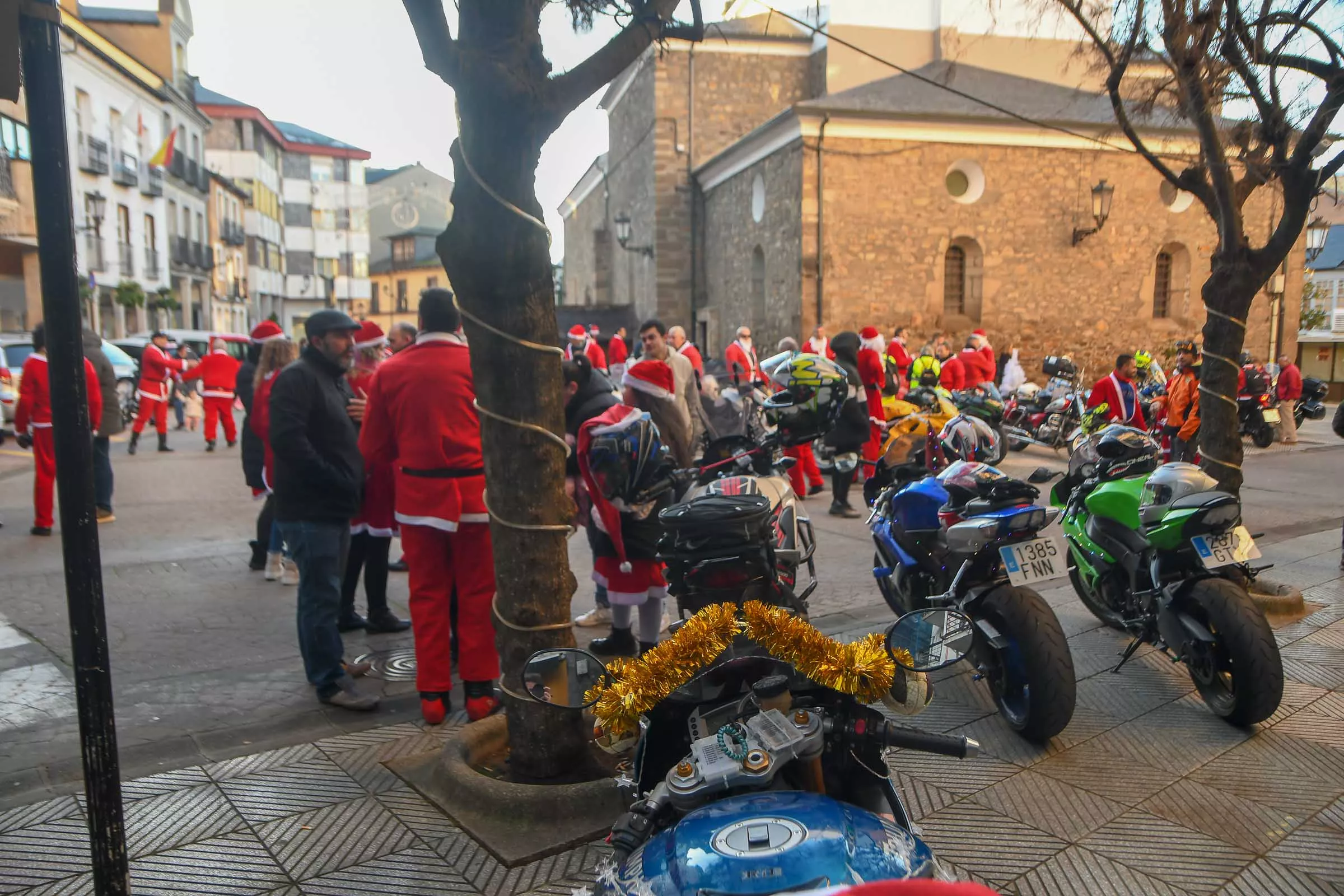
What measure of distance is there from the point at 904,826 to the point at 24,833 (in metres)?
3.03

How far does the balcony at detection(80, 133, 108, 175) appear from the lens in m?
30.8

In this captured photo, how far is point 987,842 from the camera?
3309 mm

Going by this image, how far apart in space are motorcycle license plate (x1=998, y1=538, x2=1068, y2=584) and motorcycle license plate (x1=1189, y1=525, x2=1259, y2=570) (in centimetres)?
70

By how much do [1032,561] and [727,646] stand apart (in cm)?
232

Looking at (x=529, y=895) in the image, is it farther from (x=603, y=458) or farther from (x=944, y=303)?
(x=944, y=303)

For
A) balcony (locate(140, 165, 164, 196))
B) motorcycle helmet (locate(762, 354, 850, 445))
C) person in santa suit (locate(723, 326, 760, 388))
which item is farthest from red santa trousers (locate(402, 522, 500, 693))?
balcony (locate(140, 165, 164, 196))

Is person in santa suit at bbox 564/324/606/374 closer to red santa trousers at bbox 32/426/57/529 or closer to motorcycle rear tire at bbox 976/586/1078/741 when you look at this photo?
red santa trousers at bbox 32/426/57/529

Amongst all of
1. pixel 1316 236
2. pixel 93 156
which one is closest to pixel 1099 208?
pixel 1316 236

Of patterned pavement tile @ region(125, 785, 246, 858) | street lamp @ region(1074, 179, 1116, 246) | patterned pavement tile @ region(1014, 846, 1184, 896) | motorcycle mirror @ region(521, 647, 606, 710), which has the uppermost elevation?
street lamp @ region(1074, 179, 1116, 246)

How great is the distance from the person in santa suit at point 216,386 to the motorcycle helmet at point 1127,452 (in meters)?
12.8

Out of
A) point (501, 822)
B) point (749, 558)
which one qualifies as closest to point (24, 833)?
point (501, 822)

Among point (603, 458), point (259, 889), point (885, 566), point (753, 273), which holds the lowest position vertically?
point (259, 889)

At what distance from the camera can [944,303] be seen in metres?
24.1

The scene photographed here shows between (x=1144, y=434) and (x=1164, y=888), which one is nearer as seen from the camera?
(x=1164, y=888)
